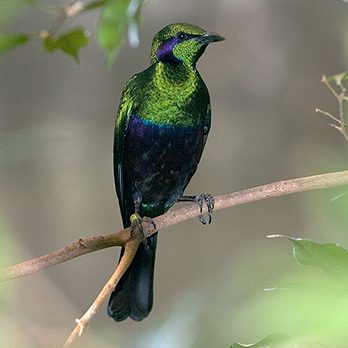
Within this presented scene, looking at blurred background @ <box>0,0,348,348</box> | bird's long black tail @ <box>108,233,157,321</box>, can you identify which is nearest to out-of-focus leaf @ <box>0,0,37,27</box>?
bird's long black tail @ <box>108,233,157,321</box>

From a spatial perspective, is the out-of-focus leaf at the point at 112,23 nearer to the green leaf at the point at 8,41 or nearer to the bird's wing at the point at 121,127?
the green leaf at the point at 8,41

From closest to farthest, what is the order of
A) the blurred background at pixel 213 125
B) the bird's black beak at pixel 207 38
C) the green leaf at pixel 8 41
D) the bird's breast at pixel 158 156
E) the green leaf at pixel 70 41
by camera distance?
1. the green leaf at pixel 8 41
2. the green leaf at pixel 70 41
3. the bird's black beak at pixel 207 38
4. the bird's breast at pixel 158 156
5. the blurred background at pixel 213 125

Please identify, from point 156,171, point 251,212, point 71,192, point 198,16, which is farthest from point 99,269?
point 156,171

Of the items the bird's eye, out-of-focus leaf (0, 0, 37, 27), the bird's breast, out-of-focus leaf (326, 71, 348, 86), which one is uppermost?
out-of-focus leaf (0, 0, 37, 27)

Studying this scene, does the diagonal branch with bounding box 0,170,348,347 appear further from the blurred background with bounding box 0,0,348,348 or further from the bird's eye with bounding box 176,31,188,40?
the blurred background with bounding box 0,0,348,348

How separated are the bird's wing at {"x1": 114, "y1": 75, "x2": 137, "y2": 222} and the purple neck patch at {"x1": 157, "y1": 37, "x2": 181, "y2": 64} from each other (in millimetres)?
67

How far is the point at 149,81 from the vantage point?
1.21 m

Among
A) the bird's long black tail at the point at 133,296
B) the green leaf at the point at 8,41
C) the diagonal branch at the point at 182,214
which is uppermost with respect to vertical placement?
the green leaf at the point at 8,41

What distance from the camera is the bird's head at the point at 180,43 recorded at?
1.15 metres

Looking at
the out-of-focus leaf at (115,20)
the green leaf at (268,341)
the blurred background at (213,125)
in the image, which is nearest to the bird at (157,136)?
the out-of-focus leaf at (115,20)

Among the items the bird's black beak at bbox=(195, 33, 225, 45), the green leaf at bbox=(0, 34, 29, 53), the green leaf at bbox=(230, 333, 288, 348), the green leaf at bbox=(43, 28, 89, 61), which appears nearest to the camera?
the green leaf at bbox=(230, 333, 288, 348)

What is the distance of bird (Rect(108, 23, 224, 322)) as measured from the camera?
117 cm

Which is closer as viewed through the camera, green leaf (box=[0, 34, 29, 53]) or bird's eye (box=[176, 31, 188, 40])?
green leaf (box=[0, 34, 29, 53])

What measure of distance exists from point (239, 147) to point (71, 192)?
22.8 inches
